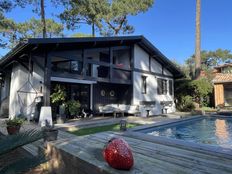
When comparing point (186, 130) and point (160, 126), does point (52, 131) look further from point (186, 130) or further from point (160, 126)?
point (186, 130)

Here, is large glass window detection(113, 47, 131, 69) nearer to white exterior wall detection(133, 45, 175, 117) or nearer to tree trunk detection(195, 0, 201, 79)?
white exterior wall detection(133, 45, 175, 117)

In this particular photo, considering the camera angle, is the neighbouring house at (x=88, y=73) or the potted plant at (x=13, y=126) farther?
the neighbouring house at (x=88, y=73)

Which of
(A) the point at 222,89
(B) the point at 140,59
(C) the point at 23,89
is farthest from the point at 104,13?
(A) the point at 222,89

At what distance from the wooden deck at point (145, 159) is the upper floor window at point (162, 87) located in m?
12.5

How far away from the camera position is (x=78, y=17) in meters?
22.3

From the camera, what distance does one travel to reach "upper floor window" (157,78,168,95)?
58.3 feet

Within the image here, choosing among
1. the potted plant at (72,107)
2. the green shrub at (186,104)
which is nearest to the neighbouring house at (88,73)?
the green shrub at (186,104)

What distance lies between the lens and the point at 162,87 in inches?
720

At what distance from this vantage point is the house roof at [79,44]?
925 centimetres

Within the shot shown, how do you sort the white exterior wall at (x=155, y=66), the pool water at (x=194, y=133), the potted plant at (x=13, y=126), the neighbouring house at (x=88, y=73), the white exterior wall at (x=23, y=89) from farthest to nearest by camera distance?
the white exterior wall at (x=155, y=66), the white exterior wall at (x=23, y=89), the neighbouring house at (x=88, y=73), the pool water at (x=194, y=133), the potted plant at (x=13, y=126)

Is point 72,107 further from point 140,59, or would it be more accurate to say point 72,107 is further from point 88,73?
point 140,59

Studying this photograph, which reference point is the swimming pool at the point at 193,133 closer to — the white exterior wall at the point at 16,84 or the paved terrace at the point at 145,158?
the paved terrace at the point at 145,158

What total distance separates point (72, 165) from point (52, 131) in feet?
5.82

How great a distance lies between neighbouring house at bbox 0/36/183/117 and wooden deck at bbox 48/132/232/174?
5.48m
